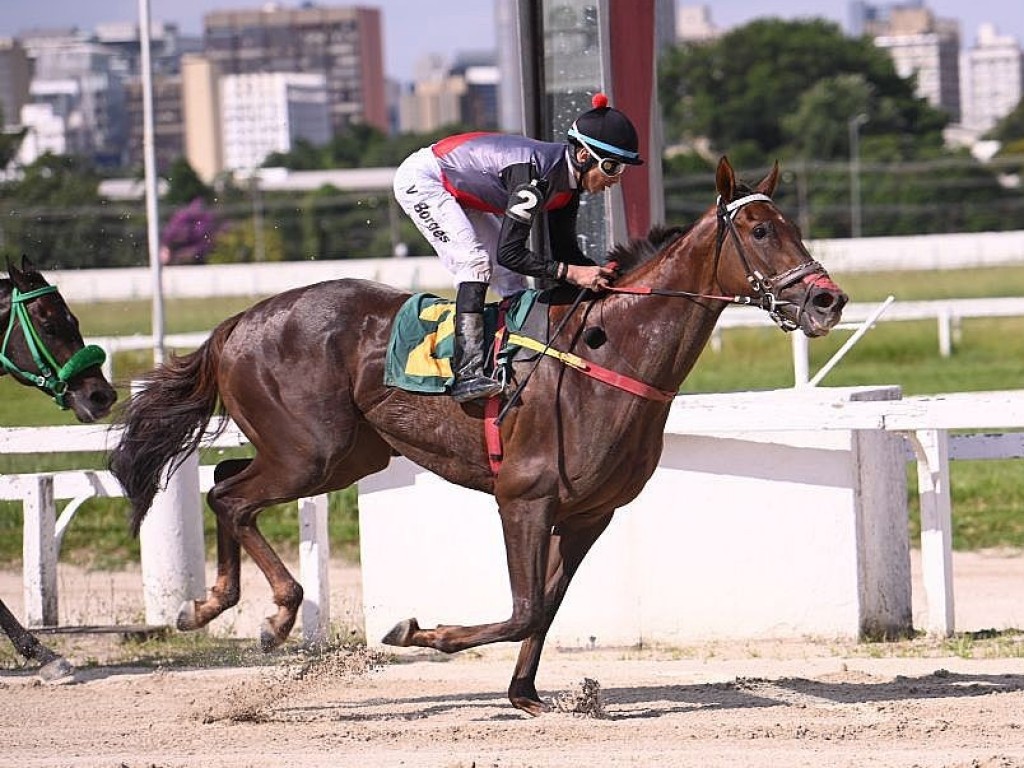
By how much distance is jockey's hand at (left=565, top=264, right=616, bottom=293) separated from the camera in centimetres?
588

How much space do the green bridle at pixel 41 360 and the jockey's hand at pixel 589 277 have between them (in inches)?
83.8

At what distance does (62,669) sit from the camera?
6883 mm

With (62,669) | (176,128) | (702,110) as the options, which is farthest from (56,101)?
(62,669)

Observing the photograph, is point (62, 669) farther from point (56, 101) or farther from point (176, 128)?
point (176, 128)

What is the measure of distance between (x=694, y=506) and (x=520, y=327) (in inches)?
67.1

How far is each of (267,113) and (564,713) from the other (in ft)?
497

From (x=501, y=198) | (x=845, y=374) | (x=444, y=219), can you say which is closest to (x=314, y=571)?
(x=444, y=219)

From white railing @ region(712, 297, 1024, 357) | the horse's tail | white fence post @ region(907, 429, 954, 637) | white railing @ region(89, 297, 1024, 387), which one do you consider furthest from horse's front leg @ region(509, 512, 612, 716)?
white railing @ region(712, 297, 1024, 357)

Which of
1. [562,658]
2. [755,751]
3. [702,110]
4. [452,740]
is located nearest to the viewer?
[755,751]

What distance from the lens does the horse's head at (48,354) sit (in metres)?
6.88

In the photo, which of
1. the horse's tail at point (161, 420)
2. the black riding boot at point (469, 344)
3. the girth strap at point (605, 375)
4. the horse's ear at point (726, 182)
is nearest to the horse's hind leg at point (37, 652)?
the horse's tail at point (161, 420)

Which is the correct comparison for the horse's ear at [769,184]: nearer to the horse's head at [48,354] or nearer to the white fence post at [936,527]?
the white fence post at [936,527]

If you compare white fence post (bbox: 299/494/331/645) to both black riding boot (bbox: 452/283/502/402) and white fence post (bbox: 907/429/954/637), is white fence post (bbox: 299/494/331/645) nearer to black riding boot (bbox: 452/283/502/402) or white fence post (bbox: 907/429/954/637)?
black riding boot (bbox: 452/283/502/402)

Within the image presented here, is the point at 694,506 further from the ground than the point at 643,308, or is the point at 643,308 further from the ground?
the point at 643,308
